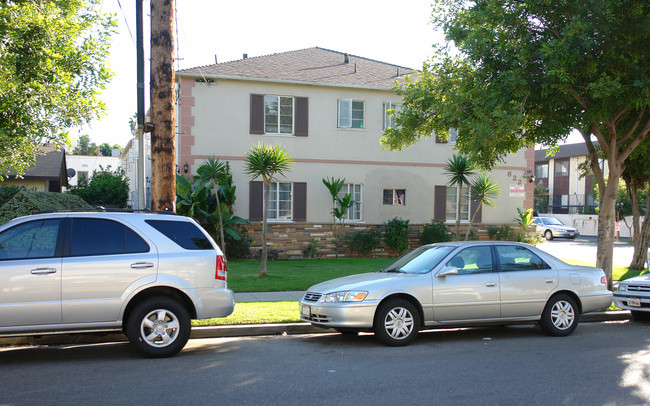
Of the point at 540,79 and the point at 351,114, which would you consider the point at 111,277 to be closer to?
the point at 540,79

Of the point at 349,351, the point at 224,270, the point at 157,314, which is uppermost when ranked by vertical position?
the point at 224,270

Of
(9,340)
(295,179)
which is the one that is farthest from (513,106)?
(295,179)

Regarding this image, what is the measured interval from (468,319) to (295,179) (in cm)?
1352

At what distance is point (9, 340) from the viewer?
26.9 ft

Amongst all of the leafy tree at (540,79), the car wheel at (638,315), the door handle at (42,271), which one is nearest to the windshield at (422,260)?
the leafy tree at (540,79)

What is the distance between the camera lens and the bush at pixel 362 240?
21766mm

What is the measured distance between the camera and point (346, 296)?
8.27m

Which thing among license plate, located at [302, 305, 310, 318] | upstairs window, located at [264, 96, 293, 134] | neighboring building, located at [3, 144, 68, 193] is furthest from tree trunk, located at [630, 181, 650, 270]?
neighboring building, located at [3, 144, 68, 193]

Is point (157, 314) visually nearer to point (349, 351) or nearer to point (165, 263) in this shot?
point (165, 263)

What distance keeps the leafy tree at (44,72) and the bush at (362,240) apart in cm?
1154

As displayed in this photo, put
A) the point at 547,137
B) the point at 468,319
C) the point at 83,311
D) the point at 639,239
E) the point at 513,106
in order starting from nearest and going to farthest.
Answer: the point at 83,311
the point at 468,319
the point at 513,106
the point at 547,137
the point at 639,239

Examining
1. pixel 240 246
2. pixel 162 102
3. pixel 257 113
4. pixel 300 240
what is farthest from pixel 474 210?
pixel 162 102

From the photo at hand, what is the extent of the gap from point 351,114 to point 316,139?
5.66 feet

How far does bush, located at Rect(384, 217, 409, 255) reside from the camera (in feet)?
72.3
